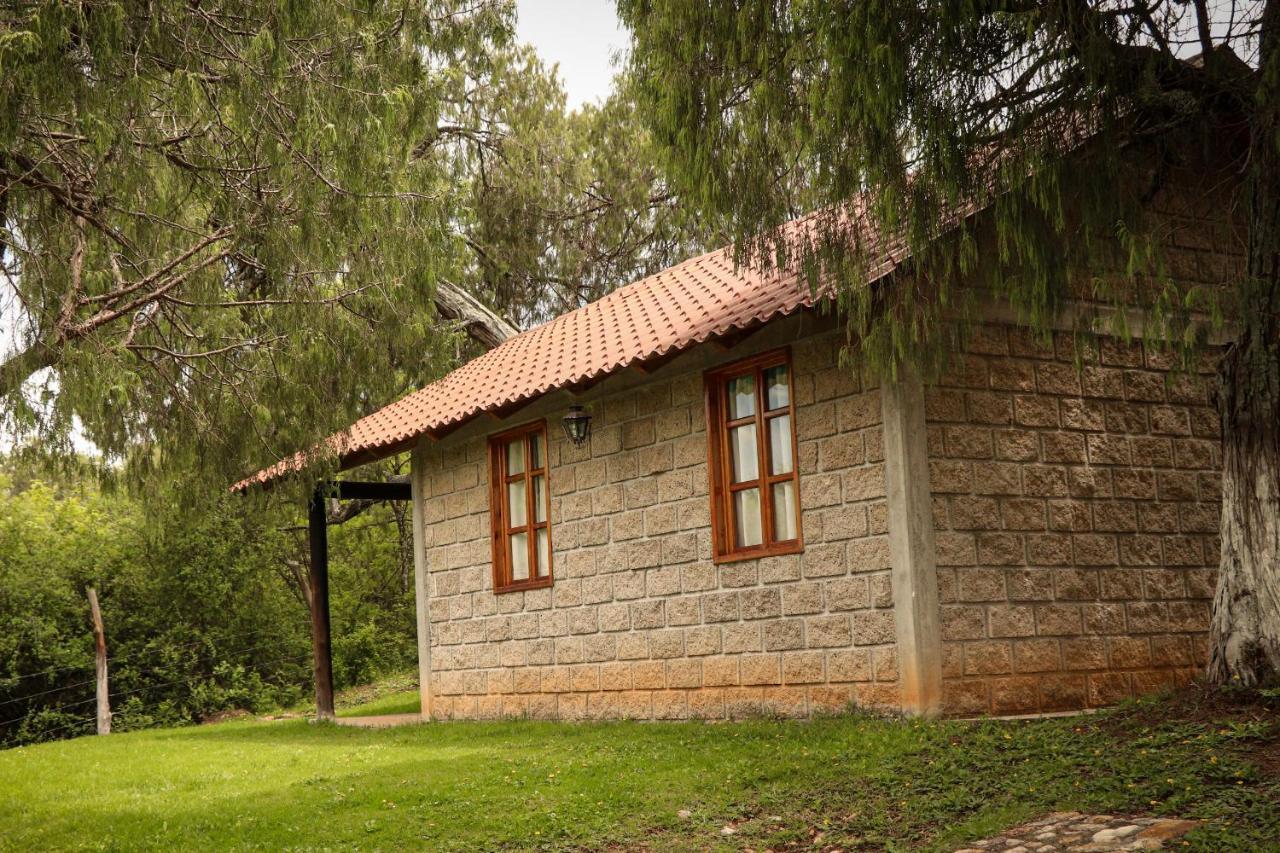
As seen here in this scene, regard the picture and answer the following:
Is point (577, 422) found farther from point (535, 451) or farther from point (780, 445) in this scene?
point (780, 445)

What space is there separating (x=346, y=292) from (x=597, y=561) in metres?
3.48

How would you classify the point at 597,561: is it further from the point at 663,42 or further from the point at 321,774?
the point at 663,42

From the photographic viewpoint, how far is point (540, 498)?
43.8ft

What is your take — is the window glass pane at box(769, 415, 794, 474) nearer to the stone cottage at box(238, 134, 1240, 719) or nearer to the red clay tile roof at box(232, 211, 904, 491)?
the stone cottage at box(238, 134, 1240, 719)

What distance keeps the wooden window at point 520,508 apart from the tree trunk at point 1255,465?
6500mm

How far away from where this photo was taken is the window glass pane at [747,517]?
431 inches

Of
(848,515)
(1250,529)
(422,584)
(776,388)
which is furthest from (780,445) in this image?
(422,584)

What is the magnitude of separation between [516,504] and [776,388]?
381cm

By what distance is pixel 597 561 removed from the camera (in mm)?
12406

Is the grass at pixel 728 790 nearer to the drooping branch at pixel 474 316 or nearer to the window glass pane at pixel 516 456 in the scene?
the window glass pane at pixel 516 456

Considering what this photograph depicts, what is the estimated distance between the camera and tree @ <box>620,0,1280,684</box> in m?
7.81

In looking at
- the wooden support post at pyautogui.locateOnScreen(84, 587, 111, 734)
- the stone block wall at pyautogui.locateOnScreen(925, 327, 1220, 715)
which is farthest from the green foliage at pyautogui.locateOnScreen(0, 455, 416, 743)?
the stone block wall at pyautogui.locateOnScreen(925, 327, 1220, 715)

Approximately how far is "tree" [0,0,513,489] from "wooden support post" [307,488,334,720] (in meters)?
5.29

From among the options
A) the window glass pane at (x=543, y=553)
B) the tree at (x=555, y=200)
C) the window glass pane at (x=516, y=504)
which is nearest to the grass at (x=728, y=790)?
the window glass pane at (x=543, y=553)
